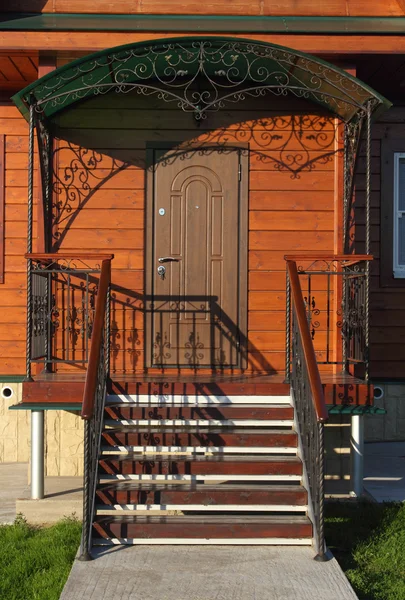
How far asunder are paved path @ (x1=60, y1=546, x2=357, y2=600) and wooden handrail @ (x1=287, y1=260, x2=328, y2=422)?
0.93 metres

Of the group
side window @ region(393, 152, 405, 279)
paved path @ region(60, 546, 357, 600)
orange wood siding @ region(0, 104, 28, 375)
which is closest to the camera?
paved path @ region(60, 546, 357, 600)

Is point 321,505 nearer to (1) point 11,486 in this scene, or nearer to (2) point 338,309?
(2) point 338,309

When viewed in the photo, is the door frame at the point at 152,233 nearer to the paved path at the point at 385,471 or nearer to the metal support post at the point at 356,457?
the metal support post at the point at 356,457

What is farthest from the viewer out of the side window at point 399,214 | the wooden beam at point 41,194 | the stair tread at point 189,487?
the side window at point 399,214

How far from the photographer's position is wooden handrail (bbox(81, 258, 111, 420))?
16.8 ft

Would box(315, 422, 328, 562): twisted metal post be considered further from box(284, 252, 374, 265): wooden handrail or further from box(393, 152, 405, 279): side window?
box(393, 152, 405, 279): side window

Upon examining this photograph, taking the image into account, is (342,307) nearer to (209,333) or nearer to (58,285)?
(209,333)

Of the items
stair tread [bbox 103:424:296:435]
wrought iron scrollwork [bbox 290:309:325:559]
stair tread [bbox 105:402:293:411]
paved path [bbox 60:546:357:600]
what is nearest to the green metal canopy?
wrought iron scrollwork [bbox 290:309:325:559]

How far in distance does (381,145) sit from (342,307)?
7.55 ft

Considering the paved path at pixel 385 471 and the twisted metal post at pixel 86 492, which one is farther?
the paved path at pixel 385 471

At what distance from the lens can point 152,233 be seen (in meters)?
7.69

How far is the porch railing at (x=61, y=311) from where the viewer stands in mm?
7004

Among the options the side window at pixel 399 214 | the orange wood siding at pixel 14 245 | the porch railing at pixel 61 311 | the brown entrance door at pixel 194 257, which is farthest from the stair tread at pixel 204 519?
the side window at pixel 399 214

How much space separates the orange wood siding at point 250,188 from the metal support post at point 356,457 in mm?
1238
